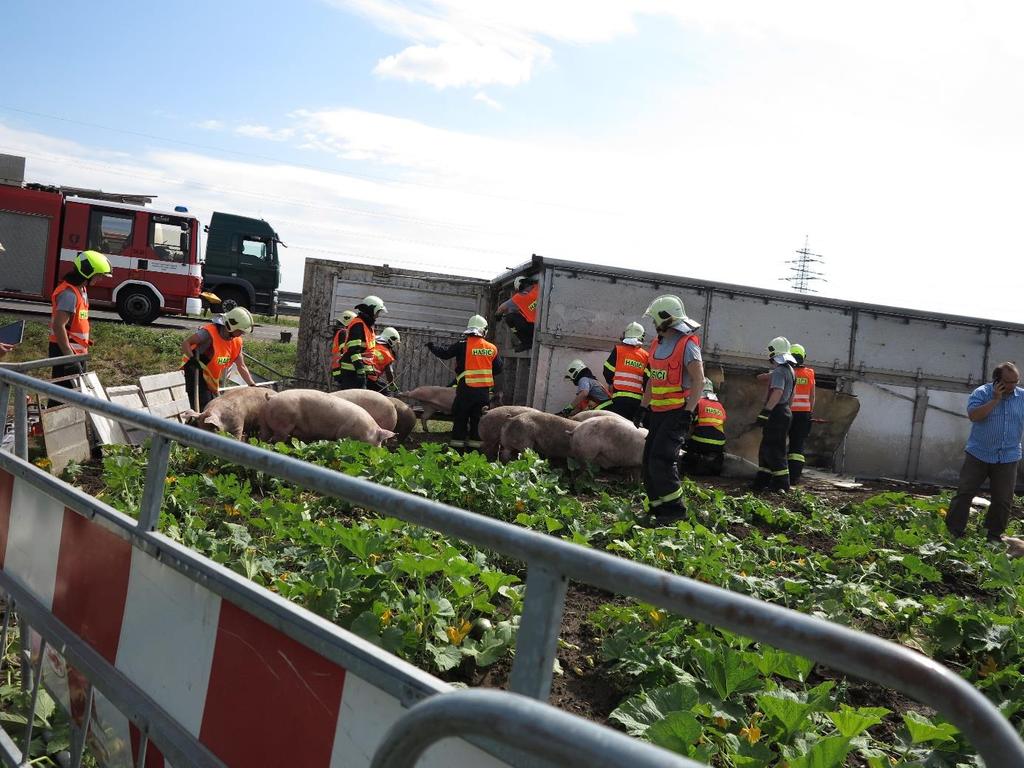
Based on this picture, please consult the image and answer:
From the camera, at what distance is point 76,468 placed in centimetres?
727

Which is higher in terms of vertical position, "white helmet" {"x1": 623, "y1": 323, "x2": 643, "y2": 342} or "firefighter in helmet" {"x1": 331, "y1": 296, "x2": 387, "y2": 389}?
"white helmet" {"x1": 623, "y1": 323, "x2": 643, "y2": 342}

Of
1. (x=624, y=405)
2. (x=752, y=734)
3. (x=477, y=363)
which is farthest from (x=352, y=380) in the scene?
(x=752, y=734)

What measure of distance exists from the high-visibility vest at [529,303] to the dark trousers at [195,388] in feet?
16.8

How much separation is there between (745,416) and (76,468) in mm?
9219

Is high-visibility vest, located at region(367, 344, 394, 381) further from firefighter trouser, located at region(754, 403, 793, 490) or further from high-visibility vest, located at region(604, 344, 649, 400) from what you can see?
firefighter trouser, located at region(754, 403, 793, 490)

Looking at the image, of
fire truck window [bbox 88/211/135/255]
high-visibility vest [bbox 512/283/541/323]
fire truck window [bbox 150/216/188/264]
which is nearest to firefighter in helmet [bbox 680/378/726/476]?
high-visibility vest [bbox 512/283/541/323]

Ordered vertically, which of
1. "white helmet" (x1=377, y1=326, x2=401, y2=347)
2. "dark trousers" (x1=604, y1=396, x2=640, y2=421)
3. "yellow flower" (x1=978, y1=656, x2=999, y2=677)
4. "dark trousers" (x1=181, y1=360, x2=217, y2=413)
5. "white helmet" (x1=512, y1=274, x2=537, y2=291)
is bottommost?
"yellow flower" (x1=978, y1=656, x2=999, y2=677)

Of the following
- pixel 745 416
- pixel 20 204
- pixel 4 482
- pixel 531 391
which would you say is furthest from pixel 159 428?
pixel 20 204

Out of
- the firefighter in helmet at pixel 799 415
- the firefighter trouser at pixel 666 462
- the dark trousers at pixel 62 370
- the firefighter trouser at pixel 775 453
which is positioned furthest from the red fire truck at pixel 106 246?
the firefighter trouser at pixel 666 462

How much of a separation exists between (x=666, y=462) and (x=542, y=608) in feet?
21.6

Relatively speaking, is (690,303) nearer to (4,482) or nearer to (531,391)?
(531,391)

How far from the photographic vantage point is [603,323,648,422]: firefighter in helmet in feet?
37.4

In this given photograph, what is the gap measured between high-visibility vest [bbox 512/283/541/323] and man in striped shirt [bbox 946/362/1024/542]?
21.2ft

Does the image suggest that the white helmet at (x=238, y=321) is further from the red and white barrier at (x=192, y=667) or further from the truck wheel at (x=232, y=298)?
the truck wheel at (x=232, y=298)
